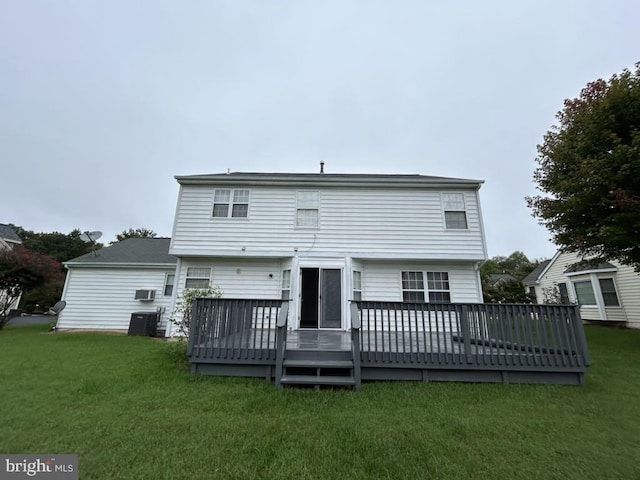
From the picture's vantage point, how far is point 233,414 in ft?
11.1

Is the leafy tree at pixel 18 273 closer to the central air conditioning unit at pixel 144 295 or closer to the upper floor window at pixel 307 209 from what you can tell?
the central air conditioning unit at pixel 144 295

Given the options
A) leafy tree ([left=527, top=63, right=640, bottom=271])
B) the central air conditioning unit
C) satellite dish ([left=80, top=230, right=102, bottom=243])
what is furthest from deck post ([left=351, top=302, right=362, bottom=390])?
satellite dish ([left=80, top=230, right=102, bottom=243])

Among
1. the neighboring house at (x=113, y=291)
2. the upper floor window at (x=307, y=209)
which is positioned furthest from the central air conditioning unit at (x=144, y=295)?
the upper floor window at (x=307, y=209)

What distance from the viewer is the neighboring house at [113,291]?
11094 millimetres

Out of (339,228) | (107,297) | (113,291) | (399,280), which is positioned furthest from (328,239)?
(107,297)

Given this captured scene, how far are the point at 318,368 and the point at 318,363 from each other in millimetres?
82

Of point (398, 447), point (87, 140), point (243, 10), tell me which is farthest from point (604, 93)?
point (87, 140)

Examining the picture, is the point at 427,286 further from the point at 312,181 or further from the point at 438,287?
the point at 312,181

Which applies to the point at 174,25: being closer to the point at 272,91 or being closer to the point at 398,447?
the point at 272,91

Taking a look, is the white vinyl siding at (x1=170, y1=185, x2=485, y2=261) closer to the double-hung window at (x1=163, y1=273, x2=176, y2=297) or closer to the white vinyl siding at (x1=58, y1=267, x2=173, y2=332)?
the double-hung window at (x1=163, y1=273, x2=176, y2=297)

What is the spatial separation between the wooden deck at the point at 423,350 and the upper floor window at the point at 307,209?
4.65 meters

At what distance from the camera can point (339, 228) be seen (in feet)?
29.5

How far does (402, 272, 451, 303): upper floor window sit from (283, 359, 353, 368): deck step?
191 inches

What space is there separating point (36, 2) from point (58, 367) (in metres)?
12.5
